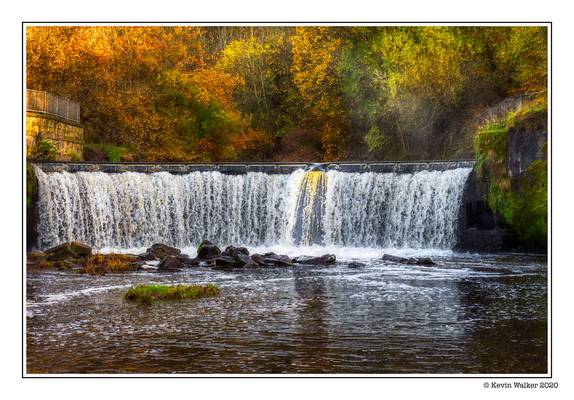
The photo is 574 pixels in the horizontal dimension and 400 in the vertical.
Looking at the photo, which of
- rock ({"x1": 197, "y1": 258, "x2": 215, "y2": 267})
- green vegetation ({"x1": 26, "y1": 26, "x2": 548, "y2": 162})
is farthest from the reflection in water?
green vegetation ({"x1": 26, "y1": 26, "x2": 548, "y2": 162})

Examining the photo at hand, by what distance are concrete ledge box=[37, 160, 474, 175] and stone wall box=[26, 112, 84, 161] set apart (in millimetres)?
1791

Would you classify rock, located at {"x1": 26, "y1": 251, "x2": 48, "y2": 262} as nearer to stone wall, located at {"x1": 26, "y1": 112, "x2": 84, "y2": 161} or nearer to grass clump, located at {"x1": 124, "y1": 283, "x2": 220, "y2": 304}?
stone wall, located at {"x1": 26, "y1": 112, "x2": 84, "y2": 161}

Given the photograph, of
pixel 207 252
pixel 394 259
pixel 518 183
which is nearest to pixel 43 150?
pixel 207 252

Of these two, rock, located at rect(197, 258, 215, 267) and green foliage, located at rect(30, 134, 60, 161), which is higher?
green foliage, located at rect(30, 134, 60, 161)

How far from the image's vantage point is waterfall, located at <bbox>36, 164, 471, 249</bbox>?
20016 mm

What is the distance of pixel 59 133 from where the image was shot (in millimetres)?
23609

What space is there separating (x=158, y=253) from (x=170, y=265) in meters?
2.16

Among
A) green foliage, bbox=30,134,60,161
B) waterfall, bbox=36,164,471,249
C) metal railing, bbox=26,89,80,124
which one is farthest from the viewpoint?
metal railing, bbox=26,89,80,124

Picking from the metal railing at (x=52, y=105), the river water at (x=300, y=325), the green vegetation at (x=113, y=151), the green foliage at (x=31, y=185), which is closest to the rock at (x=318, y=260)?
the river water at (x=300, y=325)

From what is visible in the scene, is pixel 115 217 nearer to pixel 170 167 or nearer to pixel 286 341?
pixel 170 167

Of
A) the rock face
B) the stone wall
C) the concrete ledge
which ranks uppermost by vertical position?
the stone wall

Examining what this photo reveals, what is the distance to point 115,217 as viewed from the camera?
2066 centimetres

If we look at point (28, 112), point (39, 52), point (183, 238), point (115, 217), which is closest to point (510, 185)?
point (183, 238)

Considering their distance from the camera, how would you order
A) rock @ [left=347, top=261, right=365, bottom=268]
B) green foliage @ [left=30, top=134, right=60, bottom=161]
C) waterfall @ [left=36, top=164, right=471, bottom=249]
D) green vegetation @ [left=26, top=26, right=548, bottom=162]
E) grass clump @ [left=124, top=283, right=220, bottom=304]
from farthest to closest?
green vegetation @ [left=26, top=26, right=548, bottom=162] → green foliage @ [left=30, top=134, right=60, bottom=161] → waterfall @ [left=36, top=164, right=471, bottom=249] → rock @ [left=347, top=261, right=365, bottom=268] → grass clump @ [left=124, top=283, right=220, bottom=304]
